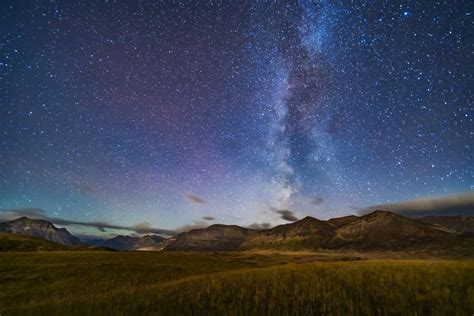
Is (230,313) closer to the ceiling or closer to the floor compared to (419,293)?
closer to the floor

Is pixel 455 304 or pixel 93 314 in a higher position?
pixel 455 304

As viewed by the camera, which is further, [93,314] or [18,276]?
[18,276]

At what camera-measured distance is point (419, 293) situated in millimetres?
9703

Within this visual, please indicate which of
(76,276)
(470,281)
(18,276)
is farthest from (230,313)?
(18,276)

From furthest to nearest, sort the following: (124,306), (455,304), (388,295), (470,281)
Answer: (470,281), (124,306), (388,295), (455,304)

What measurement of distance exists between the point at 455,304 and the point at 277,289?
6260 millimetres

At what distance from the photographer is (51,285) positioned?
25.2 metres

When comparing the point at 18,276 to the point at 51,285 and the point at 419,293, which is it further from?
the point at 419,293

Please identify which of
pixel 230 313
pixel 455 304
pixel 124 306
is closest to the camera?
pixel 455 304

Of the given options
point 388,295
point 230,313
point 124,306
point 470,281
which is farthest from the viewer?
point 470,281

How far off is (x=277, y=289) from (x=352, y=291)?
300 centimetres

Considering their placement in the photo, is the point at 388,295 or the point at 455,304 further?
the point at 388,295

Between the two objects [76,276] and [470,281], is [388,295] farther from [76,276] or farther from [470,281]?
[76,276]

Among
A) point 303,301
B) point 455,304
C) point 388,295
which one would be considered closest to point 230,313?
point 303,301
